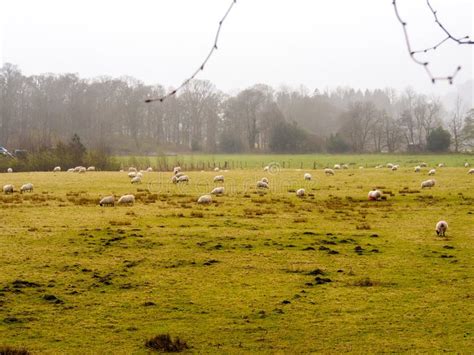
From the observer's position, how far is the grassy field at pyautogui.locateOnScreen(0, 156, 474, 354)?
7.61m

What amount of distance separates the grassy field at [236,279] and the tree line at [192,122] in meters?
50.4

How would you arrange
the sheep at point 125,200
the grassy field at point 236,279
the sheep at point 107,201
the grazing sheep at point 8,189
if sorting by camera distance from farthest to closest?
the grazing sheep at point 8,189
the sheep at point 125,200
the sheep at point 107,201
the grassy field at point 236,279

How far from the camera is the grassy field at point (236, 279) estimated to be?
761 cm

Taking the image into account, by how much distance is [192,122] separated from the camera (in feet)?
289

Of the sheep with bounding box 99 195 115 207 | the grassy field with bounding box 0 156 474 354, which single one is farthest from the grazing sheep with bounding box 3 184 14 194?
the sheep with bounding box 99 195 115 207

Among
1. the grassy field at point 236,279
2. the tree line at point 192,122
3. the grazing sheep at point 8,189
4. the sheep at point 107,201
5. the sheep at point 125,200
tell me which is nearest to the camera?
the grassy field at point 236,279

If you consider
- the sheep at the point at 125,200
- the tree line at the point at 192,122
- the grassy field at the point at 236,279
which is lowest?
the grassy field at the point at 236,279

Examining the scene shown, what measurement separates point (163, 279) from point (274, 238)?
14.8 ft

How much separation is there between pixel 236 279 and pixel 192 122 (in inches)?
3097

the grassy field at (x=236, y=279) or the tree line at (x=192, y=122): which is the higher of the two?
the tree line at (x=192, y=122)

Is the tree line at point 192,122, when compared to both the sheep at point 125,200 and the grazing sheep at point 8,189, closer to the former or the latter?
the grazing sheep at point 8,189

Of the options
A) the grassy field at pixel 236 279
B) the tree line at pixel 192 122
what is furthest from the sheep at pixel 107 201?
the tree line at pixel 192 122

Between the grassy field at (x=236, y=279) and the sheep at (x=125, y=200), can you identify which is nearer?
the grassy field at (x=236, y=279)

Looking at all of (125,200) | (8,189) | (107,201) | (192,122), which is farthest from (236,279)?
(192,122)
